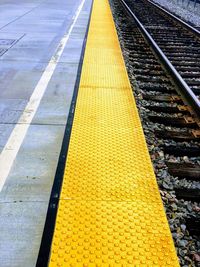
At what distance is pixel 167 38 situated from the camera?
1117 centimetres

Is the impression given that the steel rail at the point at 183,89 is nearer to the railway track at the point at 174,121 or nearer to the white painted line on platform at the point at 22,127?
the railway track at the point at 174,121

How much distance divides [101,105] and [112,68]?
6.95 feet

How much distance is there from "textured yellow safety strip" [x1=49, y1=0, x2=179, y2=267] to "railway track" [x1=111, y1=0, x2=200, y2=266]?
199 mm

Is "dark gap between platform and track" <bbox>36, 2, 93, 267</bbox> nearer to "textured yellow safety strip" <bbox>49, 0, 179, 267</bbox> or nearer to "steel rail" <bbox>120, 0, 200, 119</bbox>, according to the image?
"textured yellow safety strip" <bbox>49, 0, 179, 267</bbox>

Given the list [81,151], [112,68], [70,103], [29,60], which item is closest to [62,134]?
[81,151]

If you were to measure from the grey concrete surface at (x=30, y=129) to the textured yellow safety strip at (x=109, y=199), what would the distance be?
0.19 meters

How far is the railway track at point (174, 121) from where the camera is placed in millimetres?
2889

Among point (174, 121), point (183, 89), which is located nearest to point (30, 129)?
point (174, 121)

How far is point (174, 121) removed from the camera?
15.6ft

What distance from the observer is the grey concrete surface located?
2516 mm

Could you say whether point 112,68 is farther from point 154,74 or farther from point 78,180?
point 78,180

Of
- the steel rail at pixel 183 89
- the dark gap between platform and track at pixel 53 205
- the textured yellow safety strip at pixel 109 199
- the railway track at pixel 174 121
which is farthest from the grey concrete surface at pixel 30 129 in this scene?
the steel rail at pixel 183 89

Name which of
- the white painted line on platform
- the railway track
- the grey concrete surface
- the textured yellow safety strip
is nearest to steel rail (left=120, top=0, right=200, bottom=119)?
the railway track

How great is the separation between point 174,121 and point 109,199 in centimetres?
223
